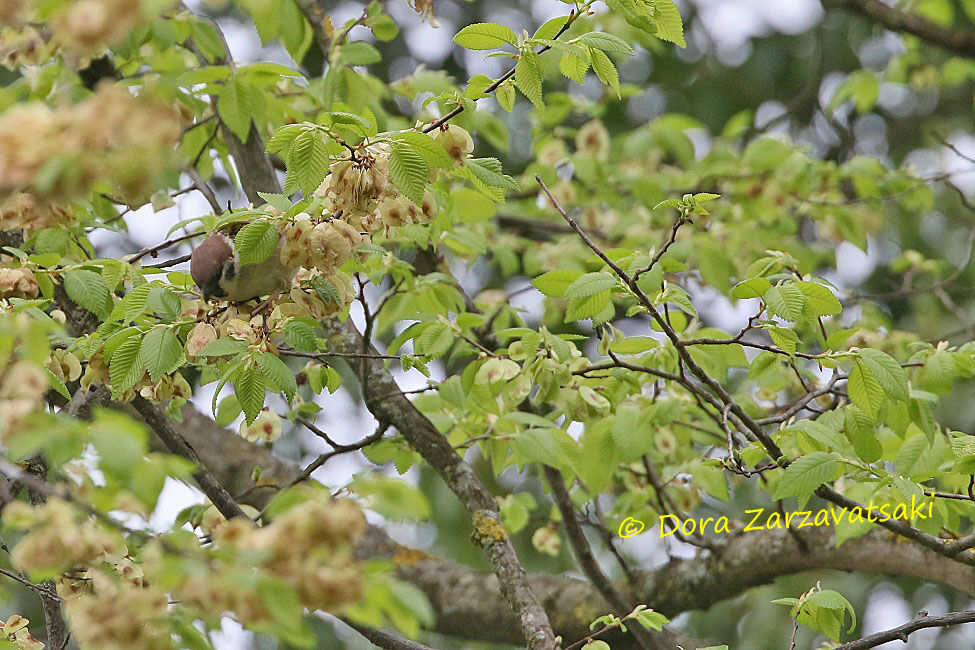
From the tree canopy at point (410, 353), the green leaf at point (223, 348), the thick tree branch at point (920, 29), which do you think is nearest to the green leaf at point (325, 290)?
the tree canopy at point (410, 353)

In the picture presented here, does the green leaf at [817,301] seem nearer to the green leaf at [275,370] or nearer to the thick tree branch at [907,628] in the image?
the thick tree branch at [907,628]

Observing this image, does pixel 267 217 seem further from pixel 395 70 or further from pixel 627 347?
pixel 395 70

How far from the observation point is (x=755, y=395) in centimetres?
283

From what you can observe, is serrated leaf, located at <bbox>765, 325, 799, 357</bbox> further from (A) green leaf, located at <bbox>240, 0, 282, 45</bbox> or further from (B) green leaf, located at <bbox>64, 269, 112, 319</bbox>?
(B) green leaf, located at <bbox>64, 269, 112, 319</bbox>

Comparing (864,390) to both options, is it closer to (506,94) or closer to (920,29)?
(506,94)

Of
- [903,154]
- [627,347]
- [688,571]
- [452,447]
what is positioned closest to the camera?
[627,347]

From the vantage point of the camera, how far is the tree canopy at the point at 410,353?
92 centimetres

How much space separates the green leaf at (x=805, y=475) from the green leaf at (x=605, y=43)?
75 cm

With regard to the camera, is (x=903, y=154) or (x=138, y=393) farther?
(x=903, y=154)

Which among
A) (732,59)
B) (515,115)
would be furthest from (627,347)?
(732,59)

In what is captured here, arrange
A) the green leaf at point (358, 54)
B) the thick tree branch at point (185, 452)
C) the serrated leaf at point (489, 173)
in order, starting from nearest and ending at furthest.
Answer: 1. the serrated leaf at point (489, 173)
2. the thick tree branch at point (185, 452)
3. the green leaf at point (358, 54)

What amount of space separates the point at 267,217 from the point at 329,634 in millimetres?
3800

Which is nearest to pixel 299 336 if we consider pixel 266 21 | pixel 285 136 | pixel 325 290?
A: pixel 325 290

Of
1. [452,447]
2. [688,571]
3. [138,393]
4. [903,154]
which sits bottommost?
[903,154]
